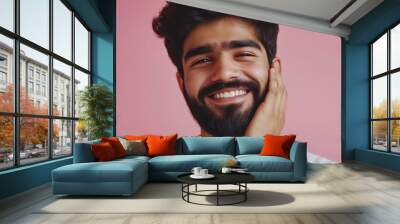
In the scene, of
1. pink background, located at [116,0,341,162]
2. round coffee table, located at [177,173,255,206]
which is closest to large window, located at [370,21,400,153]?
pink background, located at [116,0,341,162]

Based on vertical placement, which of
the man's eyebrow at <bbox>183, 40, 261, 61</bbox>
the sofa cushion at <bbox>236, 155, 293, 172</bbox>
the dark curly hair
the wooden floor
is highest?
the dark curly hair

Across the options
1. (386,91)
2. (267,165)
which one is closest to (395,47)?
(386,91)

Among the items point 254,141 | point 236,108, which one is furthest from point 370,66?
point 254,141

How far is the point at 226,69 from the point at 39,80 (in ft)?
13.7

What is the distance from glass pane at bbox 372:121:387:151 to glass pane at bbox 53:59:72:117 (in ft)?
22.1

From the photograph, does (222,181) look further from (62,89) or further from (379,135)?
(379,135)

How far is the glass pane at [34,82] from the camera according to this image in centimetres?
538

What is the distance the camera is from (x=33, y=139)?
5.70 metres

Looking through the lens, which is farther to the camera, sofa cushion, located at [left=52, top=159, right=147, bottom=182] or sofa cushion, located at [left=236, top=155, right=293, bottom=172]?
sofa cushion, located at [left=236, top=155, right=293, bottom=172]

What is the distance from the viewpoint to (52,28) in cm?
639

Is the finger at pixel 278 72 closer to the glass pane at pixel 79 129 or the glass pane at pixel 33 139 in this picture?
the glass pane at pixel 79 129

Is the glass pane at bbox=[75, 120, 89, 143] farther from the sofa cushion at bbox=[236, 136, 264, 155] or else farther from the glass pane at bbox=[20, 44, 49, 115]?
the sofa cushion at bbox=[236, 136, 264, 155]

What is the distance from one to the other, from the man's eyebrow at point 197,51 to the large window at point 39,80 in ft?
7.68

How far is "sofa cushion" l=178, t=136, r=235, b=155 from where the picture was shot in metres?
6.79
